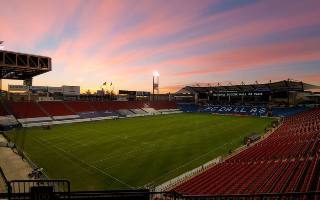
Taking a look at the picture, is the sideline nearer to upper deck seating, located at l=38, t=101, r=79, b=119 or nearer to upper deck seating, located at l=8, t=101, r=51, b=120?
upper deck seating, located at l=8, t=101, r=51, b=120

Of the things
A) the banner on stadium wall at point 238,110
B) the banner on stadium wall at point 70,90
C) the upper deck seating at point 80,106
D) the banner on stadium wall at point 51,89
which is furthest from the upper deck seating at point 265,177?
the banner on stadium wall at point 70,90


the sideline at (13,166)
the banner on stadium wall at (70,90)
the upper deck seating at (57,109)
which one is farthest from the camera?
the banner on stadium wall at (70,90)

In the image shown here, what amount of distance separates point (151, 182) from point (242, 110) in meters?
65.4

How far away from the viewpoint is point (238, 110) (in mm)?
80438

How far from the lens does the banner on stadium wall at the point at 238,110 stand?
74.8 metres

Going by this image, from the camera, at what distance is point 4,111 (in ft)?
184

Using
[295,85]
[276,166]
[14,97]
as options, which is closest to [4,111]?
[14,97]

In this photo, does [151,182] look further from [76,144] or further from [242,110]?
[242,110]

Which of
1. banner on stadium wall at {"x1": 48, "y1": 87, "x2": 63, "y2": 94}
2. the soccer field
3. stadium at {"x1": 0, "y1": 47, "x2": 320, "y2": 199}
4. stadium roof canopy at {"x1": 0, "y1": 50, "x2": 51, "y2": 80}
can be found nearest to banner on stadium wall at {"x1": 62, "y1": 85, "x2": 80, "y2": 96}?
banner on stadium wall at {"x1": 48, "y1": 87, "x2": 63, "y2": 94}

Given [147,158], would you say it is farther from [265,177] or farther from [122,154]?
[265,177]

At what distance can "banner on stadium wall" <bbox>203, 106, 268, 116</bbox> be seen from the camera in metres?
74.8

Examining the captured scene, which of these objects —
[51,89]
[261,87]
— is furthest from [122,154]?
[261,87]

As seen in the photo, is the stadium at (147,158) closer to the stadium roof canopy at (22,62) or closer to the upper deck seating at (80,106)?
the stadium roof canopy at (22,62)

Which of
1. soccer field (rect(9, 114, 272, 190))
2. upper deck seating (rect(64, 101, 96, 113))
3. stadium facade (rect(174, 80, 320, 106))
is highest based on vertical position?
stadium facade (rect(174, 80, 320, 106))
